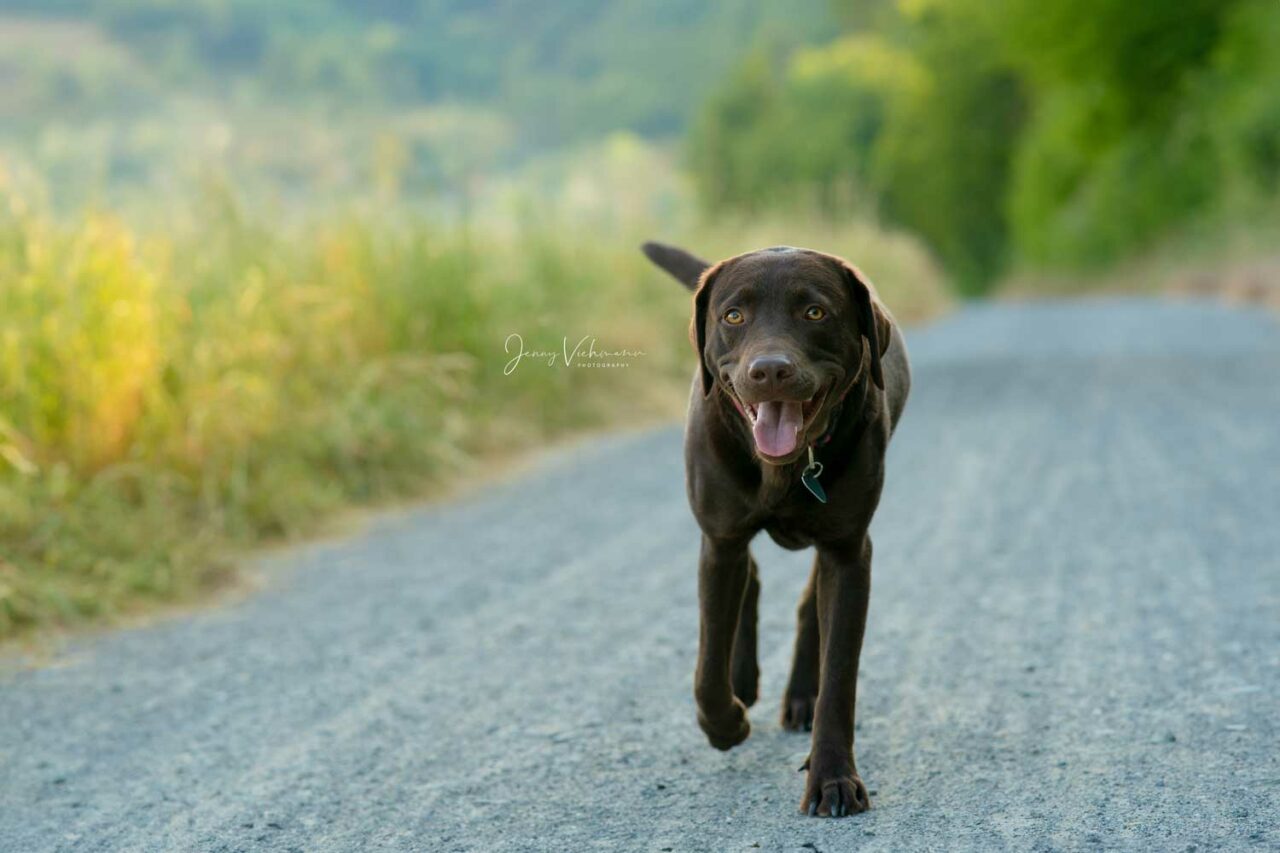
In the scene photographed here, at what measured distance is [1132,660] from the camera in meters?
4.11

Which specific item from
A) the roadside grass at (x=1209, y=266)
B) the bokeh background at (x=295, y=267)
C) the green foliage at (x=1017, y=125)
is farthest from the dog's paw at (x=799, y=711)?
the roadside grass at (x=1209, y=266)

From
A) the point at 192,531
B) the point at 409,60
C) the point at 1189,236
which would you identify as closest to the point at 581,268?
the point at 192,531

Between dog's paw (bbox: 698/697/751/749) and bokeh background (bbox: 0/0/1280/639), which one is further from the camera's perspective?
bokeh background (bbox: 0/0/1280/639)

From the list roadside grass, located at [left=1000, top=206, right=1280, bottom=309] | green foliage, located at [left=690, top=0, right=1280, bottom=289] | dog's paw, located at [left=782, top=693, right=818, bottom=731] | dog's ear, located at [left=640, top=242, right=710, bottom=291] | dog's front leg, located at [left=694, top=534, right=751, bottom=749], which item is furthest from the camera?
green foliage, located at [left=690, top=0, right=1280, bottom=289]

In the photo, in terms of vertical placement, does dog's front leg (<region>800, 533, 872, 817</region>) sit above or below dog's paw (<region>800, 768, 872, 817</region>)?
above

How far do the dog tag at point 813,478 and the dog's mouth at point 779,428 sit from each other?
5.2 inches

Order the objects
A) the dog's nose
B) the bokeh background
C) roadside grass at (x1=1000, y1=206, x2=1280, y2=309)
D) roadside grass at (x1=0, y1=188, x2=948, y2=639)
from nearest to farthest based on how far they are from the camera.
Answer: the dog's nose, roadside grass at (x1=0, y1=188, x2=948, y2=639), the bokeh background, roadside grass at (x1=1000, y1=206, x2=1280, y2=309)

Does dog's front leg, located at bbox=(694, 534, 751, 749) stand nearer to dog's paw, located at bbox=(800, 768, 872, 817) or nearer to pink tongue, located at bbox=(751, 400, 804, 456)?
dog's paw, located at bbox=(800, 768, 872, 817)

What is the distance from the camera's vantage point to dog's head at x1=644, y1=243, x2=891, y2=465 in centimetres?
276

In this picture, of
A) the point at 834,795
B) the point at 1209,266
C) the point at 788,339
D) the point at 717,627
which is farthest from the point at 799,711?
the point at 1209,266

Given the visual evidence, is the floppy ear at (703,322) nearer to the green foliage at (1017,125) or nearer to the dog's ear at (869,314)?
the dog's ear at (869,314)

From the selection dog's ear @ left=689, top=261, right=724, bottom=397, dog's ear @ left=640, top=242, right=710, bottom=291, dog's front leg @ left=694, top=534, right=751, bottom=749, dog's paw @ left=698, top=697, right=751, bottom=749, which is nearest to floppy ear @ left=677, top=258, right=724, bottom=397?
dog's ear @ left=689, top=261, right=724, bottom=397

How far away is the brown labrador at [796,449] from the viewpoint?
111 inches

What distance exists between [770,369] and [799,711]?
4.31 ft
